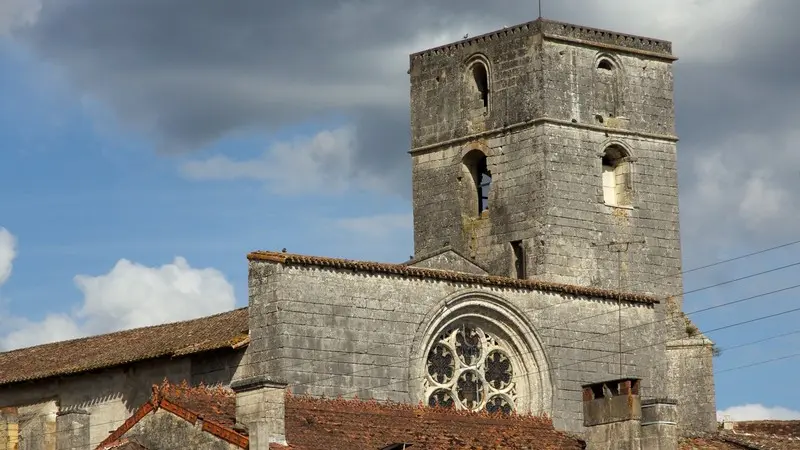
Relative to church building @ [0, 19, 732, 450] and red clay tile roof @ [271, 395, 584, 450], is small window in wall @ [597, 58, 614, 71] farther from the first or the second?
red clay tile roof @ [271, 395, 584, 450]

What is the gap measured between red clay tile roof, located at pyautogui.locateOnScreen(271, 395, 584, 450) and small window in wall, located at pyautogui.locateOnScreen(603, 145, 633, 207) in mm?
7371

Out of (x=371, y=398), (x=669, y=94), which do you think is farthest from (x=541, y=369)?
(x=669, y=94)

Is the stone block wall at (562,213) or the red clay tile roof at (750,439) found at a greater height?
the stone block wall at (562,213)

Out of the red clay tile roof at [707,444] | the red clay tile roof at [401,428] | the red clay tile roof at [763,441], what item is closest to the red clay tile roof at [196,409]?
the red clay tile roof at [401,428]

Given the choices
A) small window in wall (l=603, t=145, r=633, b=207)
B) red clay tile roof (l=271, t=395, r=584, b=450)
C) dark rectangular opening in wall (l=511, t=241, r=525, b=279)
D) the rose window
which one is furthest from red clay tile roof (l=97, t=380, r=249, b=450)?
small window in wall (l=603, t=145, r=633, b=207)

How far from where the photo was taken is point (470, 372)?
46.8 metres

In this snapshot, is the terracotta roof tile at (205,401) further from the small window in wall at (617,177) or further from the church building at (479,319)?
the small window in wall at (617,177)

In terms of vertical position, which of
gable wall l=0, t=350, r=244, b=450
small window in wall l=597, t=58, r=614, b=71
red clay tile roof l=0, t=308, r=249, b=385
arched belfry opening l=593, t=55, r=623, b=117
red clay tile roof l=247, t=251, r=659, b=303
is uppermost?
small window in wall l=597, t=58, r=614, b=71

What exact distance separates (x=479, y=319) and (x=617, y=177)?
661 centimetres

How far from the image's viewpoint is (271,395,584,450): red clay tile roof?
41062 mm

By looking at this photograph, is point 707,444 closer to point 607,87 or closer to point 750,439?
point 750,439

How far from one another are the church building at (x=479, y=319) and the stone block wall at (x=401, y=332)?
4cm

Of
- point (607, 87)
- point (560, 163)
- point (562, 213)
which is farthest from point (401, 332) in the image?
point (607, 87)

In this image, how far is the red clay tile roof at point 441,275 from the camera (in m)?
43.3
